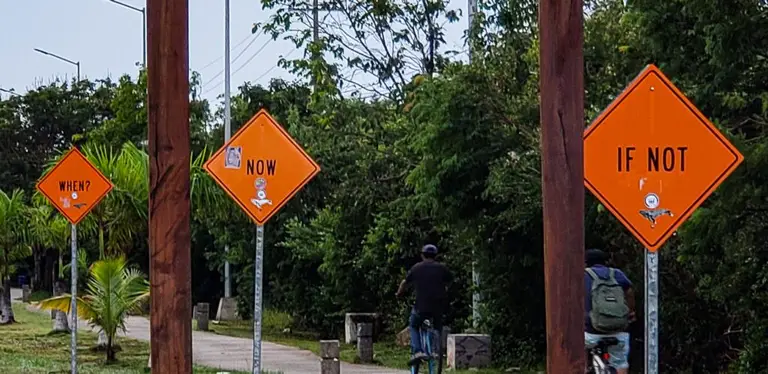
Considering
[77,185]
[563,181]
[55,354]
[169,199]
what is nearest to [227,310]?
[55,354]

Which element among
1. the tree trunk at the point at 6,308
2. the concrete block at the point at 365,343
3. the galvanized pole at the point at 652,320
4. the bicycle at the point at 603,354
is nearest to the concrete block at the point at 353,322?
the concrete block at the point at 365,343

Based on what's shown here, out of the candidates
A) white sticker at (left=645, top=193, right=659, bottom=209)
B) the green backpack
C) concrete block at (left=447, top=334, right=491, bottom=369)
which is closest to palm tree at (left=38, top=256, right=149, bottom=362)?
concrete block at (left=447, top=334, right=491, bottom=369)

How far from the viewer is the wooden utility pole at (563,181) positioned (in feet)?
22.6

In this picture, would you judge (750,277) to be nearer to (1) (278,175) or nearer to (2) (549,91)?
(1) (278,175)

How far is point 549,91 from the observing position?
22.8 feet

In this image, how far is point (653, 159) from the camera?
7414 mm

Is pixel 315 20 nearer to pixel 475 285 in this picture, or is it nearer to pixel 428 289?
pixel 475 285

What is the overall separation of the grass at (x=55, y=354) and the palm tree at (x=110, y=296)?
749mm

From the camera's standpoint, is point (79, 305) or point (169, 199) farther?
point (79, 305)

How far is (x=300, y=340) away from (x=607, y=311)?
18634 millimetres

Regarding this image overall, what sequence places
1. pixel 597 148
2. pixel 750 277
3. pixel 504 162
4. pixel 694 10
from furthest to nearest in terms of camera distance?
pixel 504 162 → pixel 750 277 → pixel 694 10 → pixel 597 148

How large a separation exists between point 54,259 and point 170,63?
55883mm

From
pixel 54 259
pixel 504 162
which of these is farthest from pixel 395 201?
pixel 54 259

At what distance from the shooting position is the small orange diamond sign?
47.9ft
